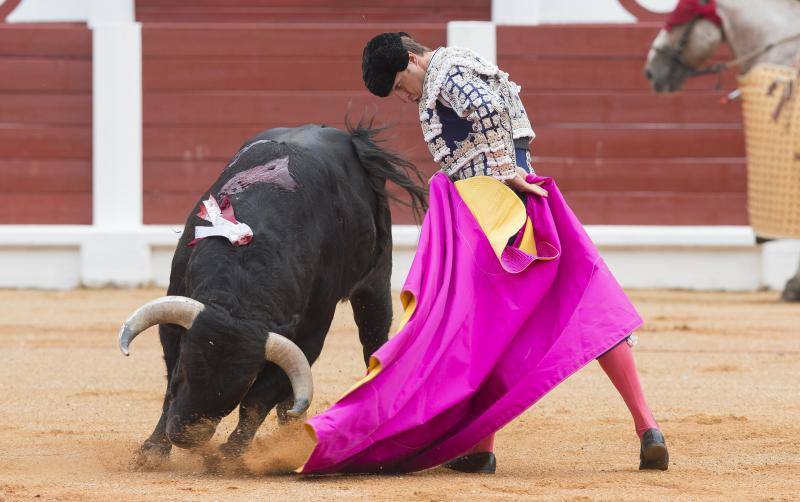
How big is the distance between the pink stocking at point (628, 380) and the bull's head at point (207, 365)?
64 cm

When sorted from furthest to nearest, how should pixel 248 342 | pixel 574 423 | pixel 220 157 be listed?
pixel 220 157
pixel 574 423
pixel 248 342

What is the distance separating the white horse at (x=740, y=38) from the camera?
7.67 meters

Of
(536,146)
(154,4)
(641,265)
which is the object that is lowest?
(641,265)

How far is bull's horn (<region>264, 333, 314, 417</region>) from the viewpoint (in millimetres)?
3025

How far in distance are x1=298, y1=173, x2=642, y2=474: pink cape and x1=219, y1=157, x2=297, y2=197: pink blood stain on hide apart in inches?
18.7

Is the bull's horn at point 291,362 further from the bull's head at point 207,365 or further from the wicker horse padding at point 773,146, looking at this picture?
the wicker horse padding at point 773,146

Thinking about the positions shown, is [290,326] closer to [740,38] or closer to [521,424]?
[521,424]

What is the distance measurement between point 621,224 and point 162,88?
2.90m

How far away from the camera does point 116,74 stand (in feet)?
28.9

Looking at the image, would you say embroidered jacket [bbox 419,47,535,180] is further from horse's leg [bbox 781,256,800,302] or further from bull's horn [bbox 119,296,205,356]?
horse's leg [bbox 781,256,800,302]

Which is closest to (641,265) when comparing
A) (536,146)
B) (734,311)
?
(536,146)

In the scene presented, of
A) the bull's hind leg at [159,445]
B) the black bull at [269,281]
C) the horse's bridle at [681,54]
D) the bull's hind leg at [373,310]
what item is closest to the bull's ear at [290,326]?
the black bull at [269,281]

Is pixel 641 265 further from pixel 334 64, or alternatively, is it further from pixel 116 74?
pixel 116 74

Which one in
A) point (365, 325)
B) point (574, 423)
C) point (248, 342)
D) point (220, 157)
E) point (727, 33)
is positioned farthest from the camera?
point (220, 157)
